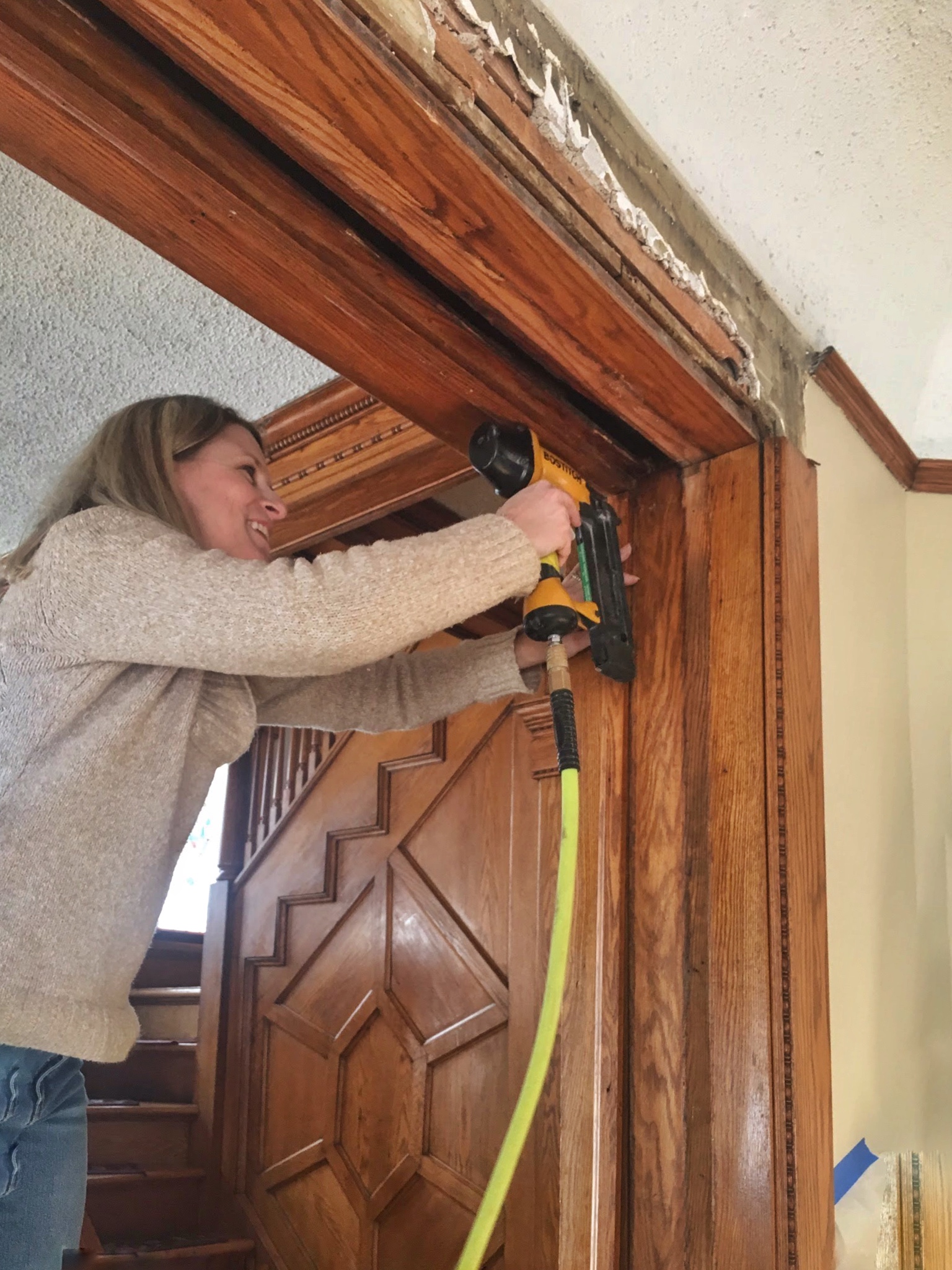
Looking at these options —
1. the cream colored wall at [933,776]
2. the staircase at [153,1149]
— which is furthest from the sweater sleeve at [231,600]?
the staircase at [153,1149]

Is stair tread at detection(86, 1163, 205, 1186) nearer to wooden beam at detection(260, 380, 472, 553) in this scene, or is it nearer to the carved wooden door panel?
the carved wooden door panel

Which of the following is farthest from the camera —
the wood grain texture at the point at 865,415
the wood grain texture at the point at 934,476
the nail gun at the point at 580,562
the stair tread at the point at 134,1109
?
the stair tread at the point at 134,1109

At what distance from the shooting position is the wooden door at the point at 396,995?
208 cm

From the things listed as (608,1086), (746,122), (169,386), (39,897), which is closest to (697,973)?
(608,1086)

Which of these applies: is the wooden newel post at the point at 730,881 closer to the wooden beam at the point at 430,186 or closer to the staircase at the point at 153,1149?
the wooden beam at the point at 430,186

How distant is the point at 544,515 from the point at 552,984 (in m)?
0.42

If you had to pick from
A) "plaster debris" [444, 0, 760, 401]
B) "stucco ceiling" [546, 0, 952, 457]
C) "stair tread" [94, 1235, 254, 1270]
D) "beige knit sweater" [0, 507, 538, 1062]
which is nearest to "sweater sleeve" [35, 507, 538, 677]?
"beige knit sweater" [0, 507, 538, 1062]

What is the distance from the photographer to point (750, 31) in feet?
2.88

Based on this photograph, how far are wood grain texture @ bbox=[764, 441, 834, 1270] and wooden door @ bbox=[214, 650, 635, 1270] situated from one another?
39.6 inches

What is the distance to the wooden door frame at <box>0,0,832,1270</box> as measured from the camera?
68 centimetres

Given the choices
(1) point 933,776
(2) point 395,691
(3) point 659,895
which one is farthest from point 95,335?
(1) point 933,776

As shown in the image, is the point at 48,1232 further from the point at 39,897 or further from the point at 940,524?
the point at 940,524

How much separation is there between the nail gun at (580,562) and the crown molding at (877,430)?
1.30 ft

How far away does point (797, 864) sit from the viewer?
0.97m
